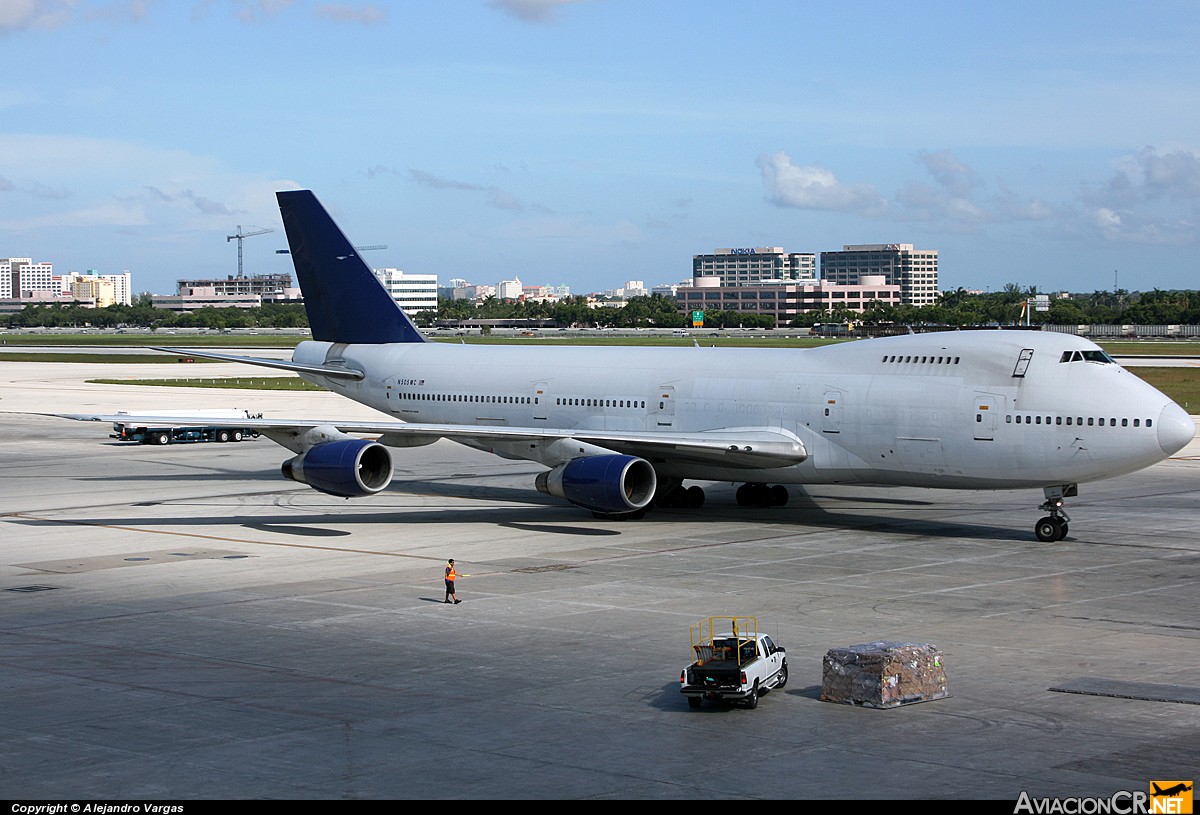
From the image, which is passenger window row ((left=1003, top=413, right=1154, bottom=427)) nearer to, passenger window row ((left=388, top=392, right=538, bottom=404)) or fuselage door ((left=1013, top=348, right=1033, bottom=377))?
fuselage door ((left=1013, top=348, right=1033, bottom=377))

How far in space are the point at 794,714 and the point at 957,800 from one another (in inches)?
175

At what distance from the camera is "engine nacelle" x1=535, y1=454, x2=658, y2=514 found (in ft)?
124

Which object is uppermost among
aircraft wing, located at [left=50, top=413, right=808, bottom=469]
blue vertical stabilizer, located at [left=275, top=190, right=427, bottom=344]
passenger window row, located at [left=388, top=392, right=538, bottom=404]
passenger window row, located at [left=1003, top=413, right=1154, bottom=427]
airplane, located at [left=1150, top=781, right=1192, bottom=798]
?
blue vertical stabilizer, located at [left=275, top=190, right=427, bottom=344]

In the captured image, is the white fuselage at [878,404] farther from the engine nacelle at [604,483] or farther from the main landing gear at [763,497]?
the main landing gear at [763,497]

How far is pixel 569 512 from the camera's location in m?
42.8

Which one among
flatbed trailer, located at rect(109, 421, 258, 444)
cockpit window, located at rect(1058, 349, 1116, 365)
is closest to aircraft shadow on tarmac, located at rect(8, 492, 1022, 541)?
cockpit window, located at rect(1058, 349, 1116, 365)

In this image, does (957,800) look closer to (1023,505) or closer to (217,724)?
(217,724)

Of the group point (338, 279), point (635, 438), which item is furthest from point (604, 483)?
point (338, 279)

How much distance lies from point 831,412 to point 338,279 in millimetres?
20304

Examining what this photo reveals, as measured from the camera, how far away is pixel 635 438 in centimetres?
3881

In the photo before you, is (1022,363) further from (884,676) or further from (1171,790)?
(1171,790)

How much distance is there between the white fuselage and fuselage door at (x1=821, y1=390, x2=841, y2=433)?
4 centimetres

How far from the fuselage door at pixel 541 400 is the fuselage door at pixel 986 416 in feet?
46.8

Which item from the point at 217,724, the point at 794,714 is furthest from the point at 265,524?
the point at 794,714
